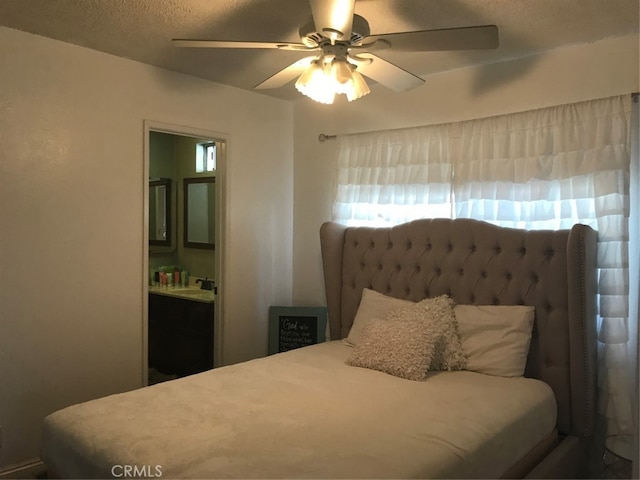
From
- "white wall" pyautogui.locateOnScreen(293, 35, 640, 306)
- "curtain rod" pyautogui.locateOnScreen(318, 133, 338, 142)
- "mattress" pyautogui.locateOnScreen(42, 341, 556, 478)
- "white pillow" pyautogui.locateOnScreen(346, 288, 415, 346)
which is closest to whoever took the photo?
"mattress" pyautogui.locateOnScreen(42, 341, 556, 478)

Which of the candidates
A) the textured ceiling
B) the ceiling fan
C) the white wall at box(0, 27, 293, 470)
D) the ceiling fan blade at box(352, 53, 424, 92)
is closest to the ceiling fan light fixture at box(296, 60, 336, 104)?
the ceiling fan

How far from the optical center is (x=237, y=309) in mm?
3773

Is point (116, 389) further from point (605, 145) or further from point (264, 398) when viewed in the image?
point (605, 145)

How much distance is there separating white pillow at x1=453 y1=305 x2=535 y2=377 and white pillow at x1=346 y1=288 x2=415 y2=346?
1.38 feet

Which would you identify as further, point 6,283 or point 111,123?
point 111,123

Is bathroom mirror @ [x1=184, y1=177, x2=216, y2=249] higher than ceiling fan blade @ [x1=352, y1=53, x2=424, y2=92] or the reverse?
the reverse

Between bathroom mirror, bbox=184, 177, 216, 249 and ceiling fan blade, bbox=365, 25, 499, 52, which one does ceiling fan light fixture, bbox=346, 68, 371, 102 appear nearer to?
ceiling fan blade, bbox=365, 25, 499, 52

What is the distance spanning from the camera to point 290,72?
240 cm

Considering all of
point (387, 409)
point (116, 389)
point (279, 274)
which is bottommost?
point (116, 389)

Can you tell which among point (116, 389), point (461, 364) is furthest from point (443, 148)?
point (116, 389)

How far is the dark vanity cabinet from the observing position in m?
3.94

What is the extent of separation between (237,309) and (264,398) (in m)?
1.58

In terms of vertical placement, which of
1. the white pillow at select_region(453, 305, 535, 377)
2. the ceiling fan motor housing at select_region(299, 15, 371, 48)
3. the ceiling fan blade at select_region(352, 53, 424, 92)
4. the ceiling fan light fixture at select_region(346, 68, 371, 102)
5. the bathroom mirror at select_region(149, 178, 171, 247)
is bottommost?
the white pillow at select_region(453, 305, 535, 377)

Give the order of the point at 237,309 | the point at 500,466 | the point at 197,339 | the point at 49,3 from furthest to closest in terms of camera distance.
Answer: the point at 197,339, the point at 237,309, the point at 49,3, the point at 500,466
